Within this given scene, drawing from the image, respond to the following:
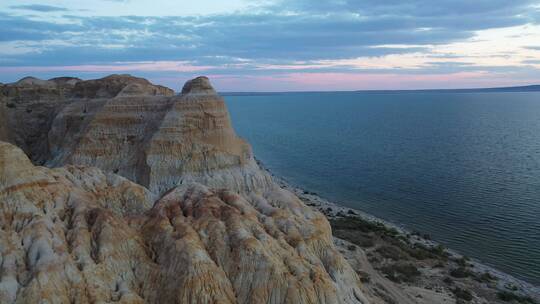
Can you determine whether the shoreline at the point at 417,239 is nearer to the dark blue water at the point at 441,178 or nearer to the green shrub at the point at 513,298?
the green shrub at the point at 513,298

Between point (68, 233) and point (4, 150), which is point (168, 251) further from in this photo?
point (4, 150)

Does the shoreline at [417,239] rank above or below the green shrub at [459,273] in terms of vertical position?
below

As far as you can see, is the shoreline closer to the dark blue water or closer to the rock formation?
the dark blue water

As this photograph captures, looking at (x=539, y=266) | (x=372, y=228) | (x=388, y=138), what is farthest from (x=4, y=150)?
(x=388, y=138)

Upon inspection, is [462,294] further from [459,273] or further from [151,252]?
[151,252]

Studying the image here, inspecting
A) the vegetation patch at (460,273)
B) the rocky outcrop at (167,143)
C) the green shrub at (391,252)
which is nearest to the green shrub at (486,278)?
the vegetation patch at (460,273)

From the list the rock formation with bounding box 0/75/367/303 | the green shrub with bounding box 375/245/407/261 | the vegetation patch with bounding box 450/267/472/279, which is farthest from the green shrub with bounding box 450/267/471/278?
the rock formation with bounding box 0/75/367/303
